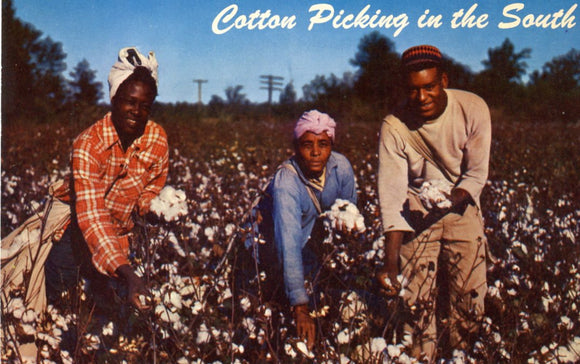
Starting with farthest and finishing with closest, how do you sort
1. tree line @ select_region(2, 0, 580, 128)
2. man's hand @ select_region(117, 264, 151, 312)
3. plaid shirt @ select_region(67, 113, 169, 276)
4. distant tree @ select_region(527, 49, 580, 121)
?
1. tree line @ select_region(2, 0, 580, 128)
2. distant tree @ select_region(527, 49, 580, 121)
3. plaid shirt @ select_region(67, 113, 169, 276)
4. man's hand @ select_region(117, 264, 151, 312)

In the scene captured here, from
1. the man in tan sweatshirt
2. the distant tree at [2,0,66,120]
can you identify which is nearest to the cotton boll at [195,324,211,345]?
the man in tan sweatshirt

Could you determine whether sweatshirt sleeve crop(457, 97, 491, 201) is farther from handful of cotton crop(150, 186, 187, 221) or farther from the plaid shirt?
the plaid shirt

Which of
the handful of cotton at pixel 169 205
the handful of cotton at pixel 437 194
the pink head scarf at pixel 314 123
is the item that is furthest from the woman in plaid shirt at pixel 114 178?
the handful of cotton at pixel 437 194

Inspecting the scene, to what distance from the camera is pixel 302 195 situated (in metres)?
2.72

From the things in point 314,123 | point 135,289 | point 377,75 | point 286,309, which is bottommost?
point 286,309

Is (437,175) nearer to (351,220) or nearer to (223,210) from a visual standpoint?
(351,220)

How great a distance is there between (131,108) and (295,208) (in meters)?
0.91

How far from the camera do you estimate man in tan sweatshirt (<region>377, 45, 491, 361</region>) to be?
2.40 m

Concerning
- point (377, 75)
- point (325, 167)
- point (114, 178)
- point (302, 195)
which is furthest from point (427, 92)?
point (377, 75)

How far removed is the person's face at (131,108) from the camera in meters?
2.55

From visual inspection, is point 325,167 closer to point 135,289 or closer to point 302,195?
point 302,195

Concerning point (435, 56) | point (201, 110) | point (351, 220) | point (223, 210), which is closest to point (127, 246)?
point (223, 210)

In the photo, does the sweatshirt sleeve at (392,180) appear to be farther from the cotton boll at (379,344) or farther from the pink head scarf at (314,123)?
the cotton boll at (379,344)

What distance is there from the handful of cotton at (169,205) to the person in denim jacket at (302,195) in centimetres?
68
